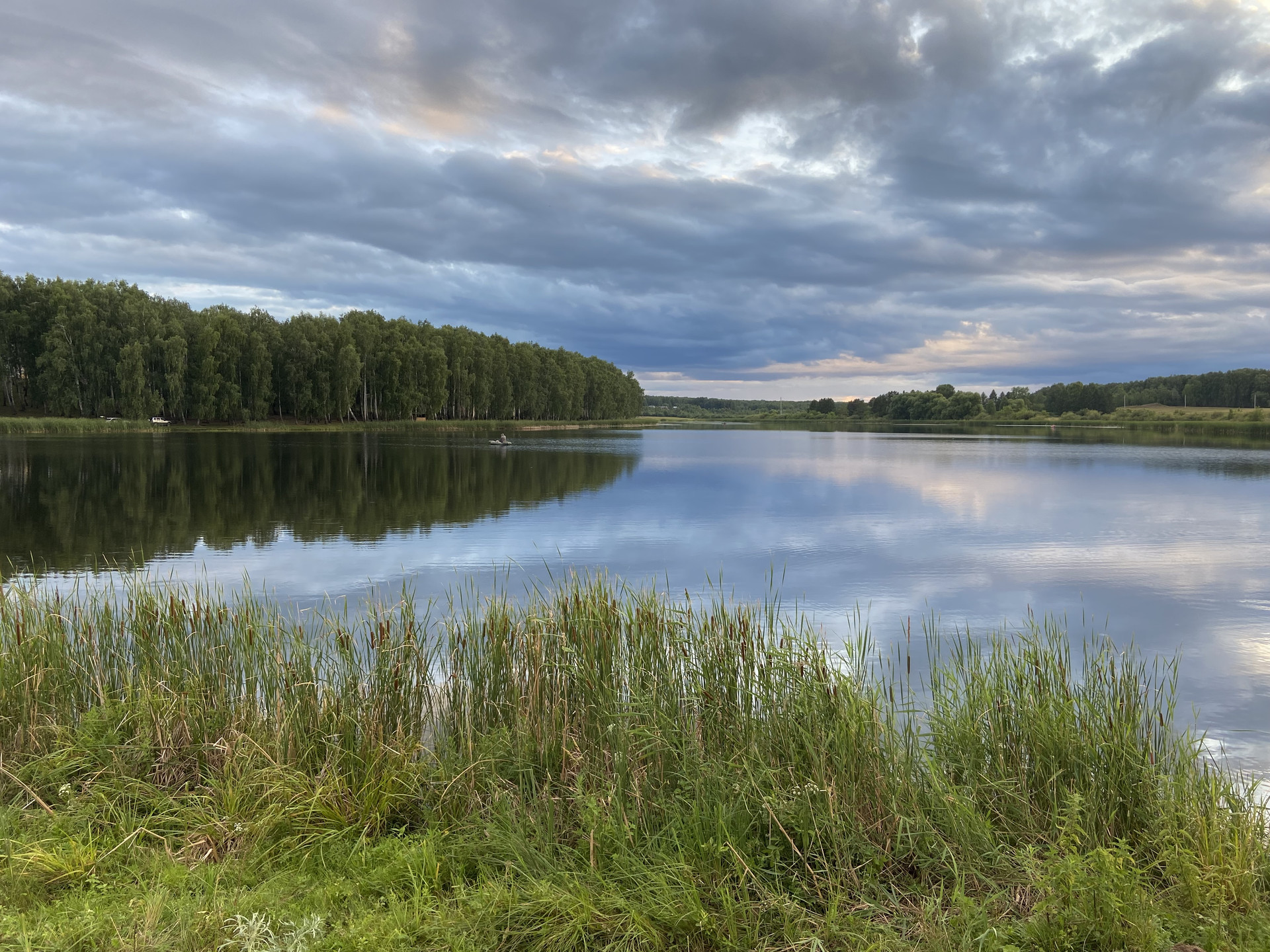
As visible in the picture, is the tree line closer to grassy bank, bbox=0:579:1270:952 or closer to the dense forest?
the dense forest

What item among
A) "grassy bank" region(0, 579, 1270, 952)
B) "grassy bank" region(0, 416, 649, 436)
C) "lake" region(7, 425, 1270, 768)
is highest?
"grassy bank" region(0, 416, 649, 436)

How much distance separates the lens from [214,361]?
80.4 meters

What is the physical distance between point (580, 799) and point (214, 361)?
8821 centimetres

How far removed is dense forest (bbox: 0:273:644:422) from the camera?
77625mm

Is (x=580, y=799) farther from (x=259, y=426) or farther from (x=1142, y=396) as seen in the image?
(x=1142, y=396)

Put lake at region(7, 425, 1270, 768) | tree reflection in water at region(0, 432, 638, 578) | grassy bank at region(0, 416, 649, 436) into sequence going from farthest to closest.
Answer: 1. grassy bank at region(0, 416, 649, 436)
2. tree reflection in water at region(0, 432, 638, 578)
3. lake at region(7, 425, 1270, 768)

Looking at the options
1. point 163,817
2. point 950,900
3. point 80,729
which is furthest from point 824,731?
point 80,729

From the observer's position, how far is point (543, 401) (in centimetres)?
13412

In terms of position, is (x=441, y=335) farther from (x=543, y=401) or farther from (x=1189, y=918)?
(x=1189, y=918)

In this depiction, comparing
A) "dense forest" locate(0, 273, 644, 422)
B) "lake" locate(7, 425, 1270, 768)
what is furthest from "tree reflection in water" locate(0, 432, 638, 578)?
"dense forest" locate(0, 273, 644, 422)

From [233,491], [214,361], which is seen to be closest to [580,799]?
[233,491]

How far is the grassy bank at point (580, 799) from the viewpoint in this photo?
14.6 feet

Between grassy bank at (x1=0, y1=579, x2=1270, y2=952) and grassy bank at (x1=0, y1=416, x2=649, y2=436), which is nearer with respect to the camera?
grassy bank at (x1=0, y1=579, x2=1270, y2=952)

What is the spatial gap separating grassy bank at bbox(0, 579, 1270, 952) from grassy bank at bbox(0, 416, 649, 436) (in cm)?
7330
